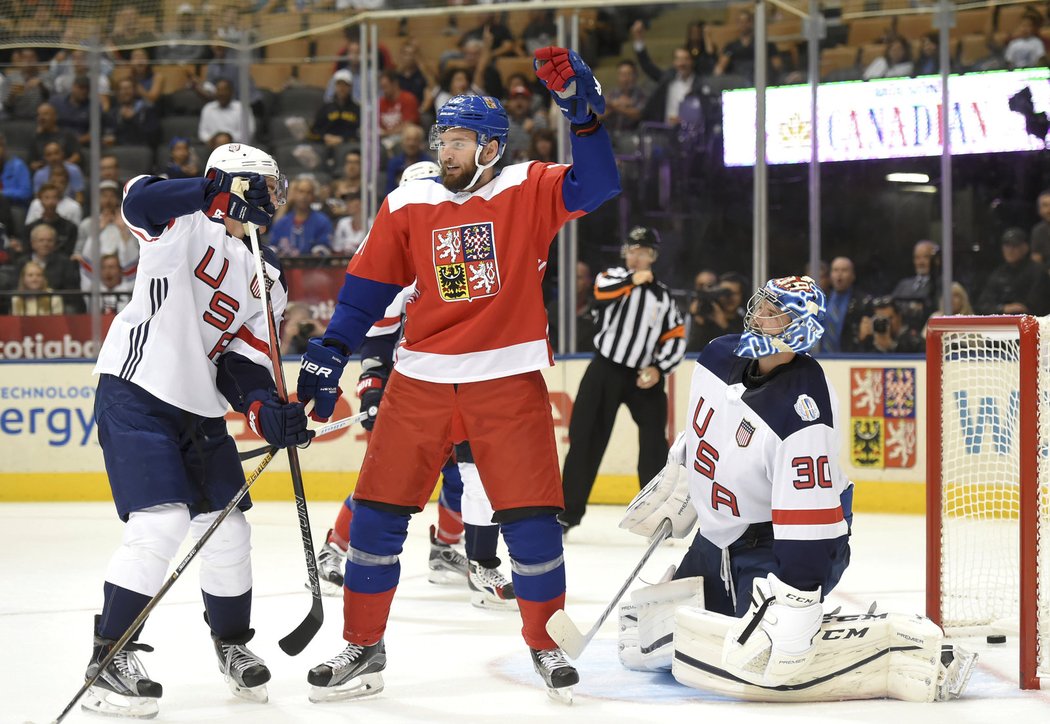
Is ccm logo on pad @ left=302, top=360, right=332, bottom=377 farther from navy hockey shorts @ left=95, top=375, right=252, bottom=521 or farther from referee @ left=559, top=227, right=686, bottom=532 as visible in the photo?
referee @ left=559, top=227, right=686, bottom=532

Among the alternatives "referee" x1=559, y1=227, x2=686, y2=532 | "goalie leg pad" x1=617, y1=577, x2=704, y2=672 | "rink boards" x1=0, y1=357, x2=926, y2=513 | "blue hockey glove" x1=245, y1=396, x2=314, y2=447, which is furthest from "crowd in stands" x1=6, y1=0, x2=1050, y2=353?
"blue hockey glove" x1=245, y1=396, x2=314, y2=447

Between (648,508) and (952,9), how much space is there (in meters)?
4.24

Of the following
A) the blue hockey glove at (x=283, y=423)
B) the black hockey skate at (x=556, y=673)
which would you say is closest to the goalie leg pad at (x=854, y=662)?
the black hockey skate at (x=556, y=673)

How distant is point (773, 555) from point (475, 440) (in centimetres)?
72

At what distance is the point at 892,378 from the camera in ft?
21.4

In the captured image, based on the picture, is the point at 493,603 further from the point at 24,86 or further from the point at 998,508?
the point at 24,86

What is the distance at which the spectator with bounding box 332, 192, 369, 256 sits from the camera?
724 cm

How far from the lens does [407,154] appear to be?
24.2 feet

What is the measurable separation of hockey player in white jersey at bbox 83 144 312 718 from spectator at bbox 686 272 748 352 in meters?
4.07

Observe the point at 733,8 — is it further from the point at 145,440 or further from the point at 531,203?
the point at 145,440

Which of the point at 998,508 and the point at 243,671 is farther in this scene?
the point at 998,508

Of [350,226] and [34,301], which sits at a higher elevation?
[350,226]

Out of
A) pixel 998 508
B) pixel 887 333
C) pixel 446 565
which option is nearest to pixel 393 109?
pixel 887 333

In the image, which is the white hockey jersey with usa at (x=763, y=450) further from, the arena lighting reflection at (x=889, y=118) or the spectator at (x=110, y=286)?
the spectator at (x=110, y=286)
